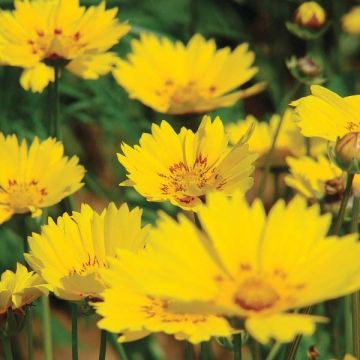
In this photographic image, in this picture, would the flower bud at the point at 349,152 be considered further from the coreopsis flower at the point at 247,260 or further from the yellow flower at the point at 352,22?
the yellow flower at the point at 352,22

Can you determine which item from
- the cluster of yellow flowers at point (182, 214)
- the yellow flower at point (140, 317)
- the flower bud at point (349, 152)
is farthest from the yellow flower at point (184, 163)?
the yellow flower at point (140, 317)

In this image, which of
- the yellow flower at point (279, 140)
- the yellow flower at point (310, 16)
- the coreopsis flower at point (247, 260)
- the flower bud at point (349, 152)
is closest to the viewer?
the coreopsis flower at point (247, 260)

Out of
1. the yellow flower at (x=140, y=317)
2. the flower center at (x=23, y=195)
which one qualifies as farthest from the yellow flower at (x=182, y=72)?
the yellow flower at (x=140, y=317)

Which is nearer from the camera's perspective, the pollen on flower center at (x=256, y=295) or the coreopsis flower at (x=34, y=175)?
the pollen on flower center at (x=256, y=295)

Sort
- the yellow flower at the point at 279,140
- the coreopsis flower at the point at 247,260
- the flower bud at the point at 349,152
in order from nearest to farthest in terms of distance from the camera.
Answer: the coreopsis flower at the point at 247,260
the flower bud at the point at 349,152
the yellow flower at the point at 279,140

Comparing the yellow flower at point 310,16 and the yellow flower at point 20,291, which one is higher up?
the yellow flower at point 310,16

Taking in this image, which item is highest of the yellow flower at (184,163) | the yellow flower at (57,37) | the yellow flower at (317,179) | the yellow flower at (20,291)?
the yellow flower at (57,37)

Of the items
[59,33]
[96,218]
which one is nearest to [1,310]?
[96,218]

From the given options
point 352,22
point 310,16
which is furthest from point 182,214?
point 352,22
